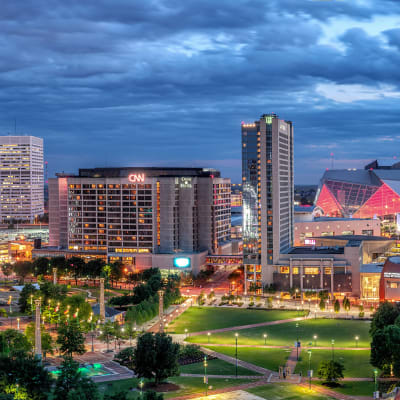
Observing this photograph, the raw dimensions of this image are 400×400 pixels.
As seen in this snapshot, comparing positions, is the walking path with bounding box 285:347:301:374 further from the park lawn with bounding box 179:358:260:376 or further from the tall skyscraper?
the tall skyscraper

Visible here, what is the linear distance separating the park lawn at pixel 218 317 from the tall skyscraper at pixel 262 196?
22740 millimetres

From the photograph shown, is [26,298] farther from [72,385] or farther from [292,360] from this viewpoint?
[72,385]

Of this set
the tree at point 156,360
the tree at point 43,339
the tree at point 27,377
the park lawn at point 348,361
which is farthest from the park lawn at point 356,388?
the tree at point 43,339

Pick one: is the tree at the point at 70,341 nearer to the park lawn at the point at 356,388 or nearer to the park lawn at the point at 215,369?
the park lawn at the point at 215,369

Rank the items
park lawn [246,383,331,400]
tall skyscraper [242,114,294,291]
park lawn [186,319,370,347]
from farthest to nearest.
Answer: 1. tall skyscraper [242,114,294,291]
2. park lawn [186,319,370,347]
3. park lawn [246,383,331,400]

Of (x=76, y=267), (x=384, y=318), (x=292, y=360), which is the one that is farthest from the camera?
(x=76, y=267)

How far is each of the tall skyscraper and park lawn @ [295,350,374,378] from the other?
2285 inches

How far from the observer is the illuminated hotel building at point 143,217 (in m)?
184

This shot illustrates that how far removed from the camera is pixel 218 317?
12681cm

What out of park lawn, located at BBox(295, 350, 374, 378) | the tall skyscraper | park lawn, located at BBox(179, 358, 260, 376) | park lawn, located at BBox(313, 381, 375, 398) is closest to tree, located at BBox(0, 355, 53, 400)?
park lawn, located at BBox(179, 358, 260, 376)

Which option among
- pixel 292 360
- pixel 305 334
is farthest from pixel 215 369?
pixel 305 334

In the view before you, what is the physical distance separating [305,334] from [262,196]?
175 ft

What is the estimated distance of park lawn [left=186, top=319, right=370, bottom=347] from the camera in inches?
4146

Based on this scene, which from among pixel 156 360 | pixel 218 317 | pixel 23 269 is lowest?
pixel 218 317
